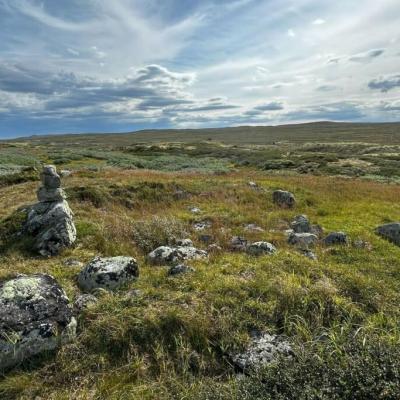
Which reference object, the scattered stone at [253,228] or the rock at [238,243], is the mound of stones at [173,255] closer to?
the rock at [238,243]

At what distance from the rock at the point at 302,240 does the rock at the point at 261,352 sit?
4.75 m

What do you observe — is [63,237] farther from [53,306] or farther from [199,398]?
[199,398]

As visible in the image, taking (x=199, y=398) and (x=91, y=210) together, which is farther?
(x=91, y=210)

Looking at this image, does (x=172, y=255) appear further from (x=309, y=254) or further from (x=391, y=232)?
(x=391, y=232)

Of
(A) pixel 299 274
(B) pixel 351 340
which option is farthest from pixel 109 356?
Answer: (A) pixel 299 274

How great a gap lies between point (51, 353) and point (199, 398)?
91.4 inches

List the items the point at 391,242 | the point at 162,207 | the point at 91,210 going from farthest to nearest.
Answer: the point at 162,207 < the point at 91,210 < the point at 391,242

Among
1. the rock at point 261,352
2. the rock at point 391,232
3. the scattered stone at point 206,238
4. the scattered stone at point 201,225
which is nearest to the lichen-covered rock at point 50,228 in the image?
the scattered stone at point 206,238

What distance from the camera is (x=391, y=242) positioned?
10.2 m

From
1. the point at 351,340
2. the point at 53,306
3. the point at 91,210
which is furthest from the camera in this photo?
the point at 91,210

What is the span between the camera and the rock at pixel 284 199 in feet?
50.6

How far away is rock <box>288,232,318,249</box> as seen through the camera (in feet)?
31.4

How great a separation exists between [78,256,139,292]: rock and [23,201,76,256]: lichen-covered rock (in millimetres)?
2219

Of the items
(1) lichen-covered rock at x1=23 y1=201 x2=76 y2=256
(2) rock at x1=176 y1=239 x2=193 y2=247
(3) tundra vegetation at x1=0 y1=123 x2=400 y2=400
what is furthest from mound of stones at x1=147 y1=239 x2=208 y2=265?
(1) lichen-covered rock at x1=23 y1=201 x2=76 y2=256
